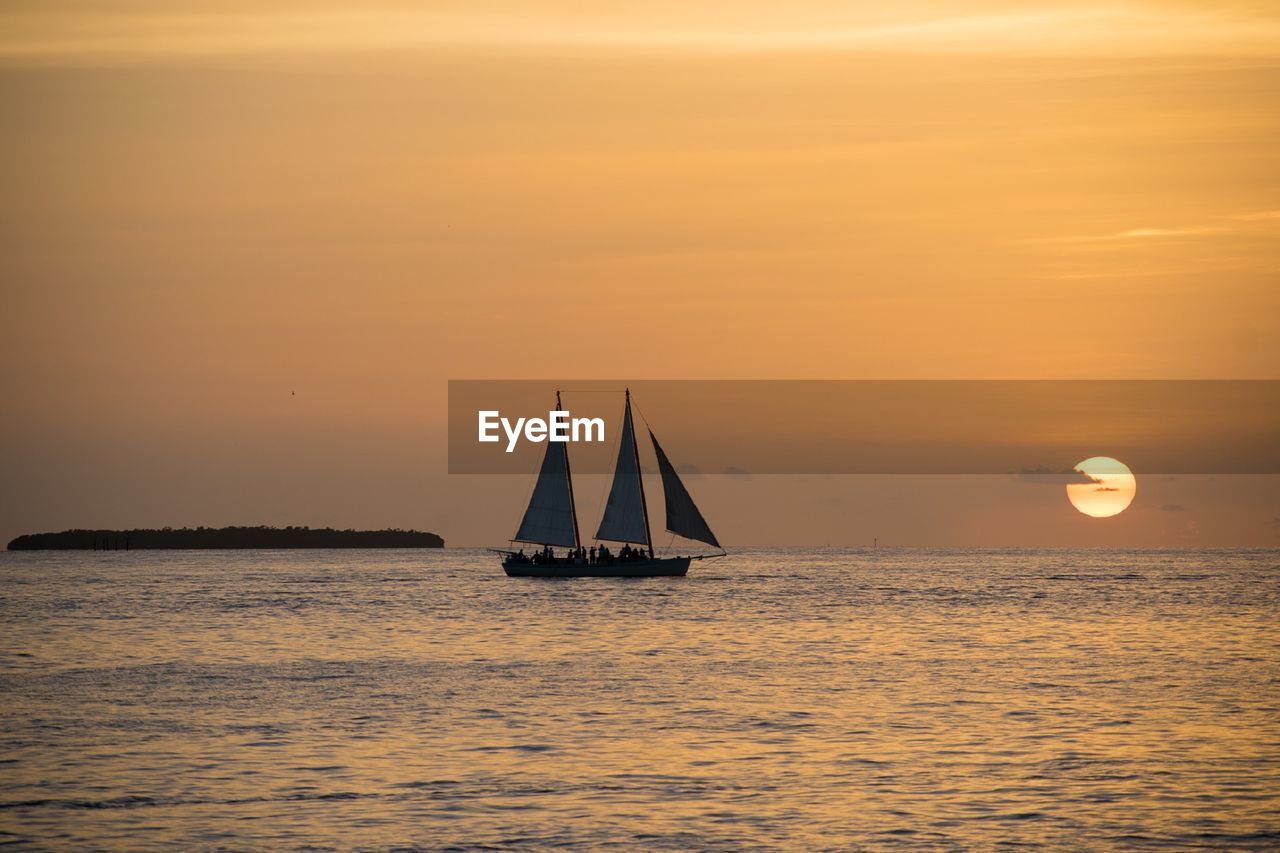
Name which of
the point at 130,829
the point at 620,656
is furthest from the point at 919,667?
the point at 130,829

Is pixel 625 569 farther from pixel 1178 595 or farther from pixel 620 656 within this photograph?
pixel 620 656

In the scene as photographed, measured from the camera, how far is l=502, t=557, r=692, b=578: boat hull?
13475 cm

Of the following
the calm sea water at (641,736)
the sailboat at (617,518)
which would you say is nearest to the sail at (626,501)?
the sailboat at (617,518)

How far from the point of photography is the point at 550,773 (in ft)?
118

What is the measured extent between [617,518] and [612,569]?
19.3 feet

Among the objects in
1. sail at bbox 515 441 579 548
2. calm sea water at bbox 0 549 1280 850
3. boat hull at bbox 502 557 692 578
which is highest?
sail at bbox 515 441 579 548

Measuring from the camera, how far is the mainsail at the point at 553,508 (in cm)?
13175

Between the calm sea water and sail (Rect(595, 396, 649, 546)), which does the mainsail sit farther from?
the calm sea water

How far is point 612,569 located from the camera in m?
135

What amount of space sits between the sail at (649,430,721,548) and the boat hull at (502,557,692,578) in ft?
29.5

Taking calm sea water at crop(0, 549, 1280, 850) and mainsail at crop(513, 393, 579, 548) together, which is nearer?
calm sea water at crop(0, 549, 1280, 850)

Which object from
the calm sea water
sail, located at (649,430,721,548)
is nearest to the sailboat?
sail, located at (649,430,721,548)

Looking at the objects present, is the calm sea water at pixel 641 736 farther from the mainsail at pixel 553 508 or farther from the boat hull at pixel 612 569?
the boat hull at pixel 612 569

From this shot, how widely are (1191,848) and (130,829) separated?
20297mm
